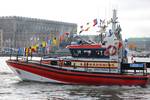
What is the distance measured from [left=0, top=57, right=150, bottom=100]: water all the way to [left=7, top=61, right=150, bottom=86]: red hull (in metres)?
0.69

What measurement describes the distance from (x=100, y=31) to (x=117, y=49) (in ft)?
8.26

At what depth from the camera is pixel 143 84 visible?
134ft

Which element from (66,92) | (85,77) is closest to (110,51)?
(85,77)

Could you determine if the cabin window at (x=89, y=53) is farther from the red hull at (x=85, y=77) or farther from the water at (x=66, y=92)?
the water at (x=66, y=92)

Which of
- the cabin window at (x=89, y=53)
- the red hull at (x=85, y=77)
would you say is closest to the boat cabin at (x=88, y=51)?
the cabin window at (x=89, y=53)

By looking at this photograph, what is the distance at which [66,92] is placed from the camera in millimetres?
35500

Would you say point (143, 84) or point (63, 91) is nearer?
point (63, 91)

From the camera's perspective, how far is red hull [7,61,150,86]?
132 feet

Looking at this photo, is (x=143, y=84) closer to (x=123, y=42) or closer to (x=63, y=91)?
(x=123, y=42)

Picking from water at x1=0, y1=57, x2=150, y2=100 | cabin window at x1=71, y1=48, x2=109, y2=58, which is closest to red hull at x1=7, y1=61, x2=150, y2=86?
water at x1=0, y1=57, x2=150, y2=100

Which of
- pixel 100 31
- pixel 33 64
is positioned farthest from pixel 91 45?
pixel 33 64

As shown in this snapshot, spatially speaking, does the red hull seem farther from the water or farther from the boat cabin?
the boat cabin

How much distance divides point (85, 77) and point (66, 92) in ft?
16.8

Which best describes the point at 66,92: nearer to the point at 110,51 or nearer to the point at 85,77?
the point at 85,77
